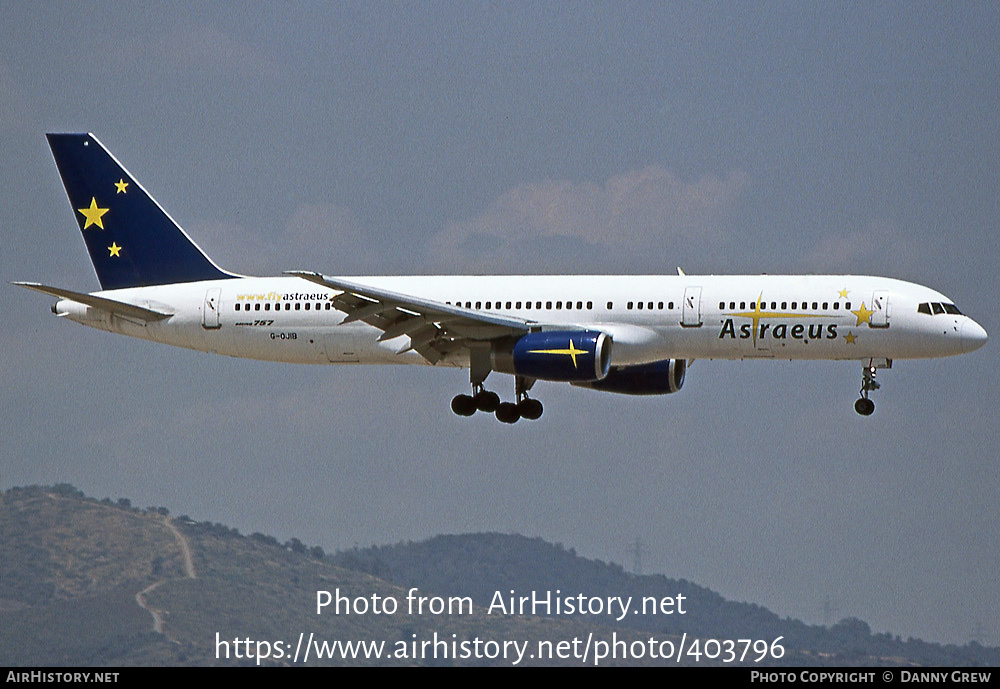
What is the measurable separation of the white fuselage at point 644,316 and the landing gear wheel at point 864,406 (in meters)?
1.70

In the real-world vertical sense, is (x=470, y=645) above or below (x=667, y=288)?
below

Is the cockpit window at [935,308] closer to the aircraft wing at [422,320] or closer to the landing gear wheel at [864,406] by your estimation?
the landing gear wheel at [864,406]

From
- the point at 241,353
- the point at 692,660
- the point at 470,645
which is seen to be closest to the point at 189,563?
the point at 470,645

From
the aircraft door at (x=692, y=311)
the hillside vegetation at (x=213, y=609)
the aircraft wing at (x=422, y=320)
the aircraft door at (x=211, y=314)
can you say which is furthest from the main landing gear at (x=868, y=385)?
the hillside vegetation at (x=213, y=609)

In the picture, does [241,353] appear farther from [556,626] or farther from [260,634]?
[556,626]

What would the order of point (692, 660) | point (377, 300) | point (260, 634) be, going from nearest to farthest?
point (377, 300), point (260, 634), point (692, 660)

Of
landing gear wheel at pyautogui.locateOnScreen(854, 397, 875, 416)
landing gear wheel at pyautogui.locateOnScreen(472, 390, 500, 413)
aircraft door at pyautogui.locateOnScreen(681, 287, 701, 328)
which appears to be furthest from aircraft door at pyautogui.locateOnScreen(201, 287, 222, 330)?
landing gear wheel at pyautogui.locateOnScreen(854, 397, 875, 416)

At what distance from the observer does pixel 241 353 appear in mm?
57844

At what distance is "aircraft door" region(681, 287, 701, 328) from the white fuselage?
0.11 feet

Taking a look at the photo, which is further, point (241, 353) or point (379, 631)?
point (379, 631)

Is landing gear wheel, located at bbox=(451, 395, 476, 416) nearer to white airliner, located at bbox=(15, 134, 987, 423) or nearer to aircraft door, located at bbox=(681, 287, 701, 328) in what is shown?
white airliner, located at bbox=(15, 134, 987, 423)

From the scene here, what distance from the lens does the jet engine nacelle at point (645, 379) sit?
58344 mm

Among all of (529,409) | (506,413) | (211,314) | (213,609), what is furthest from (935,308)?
(213,609)

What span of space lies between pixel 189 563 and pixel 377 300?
12972 centimetres
